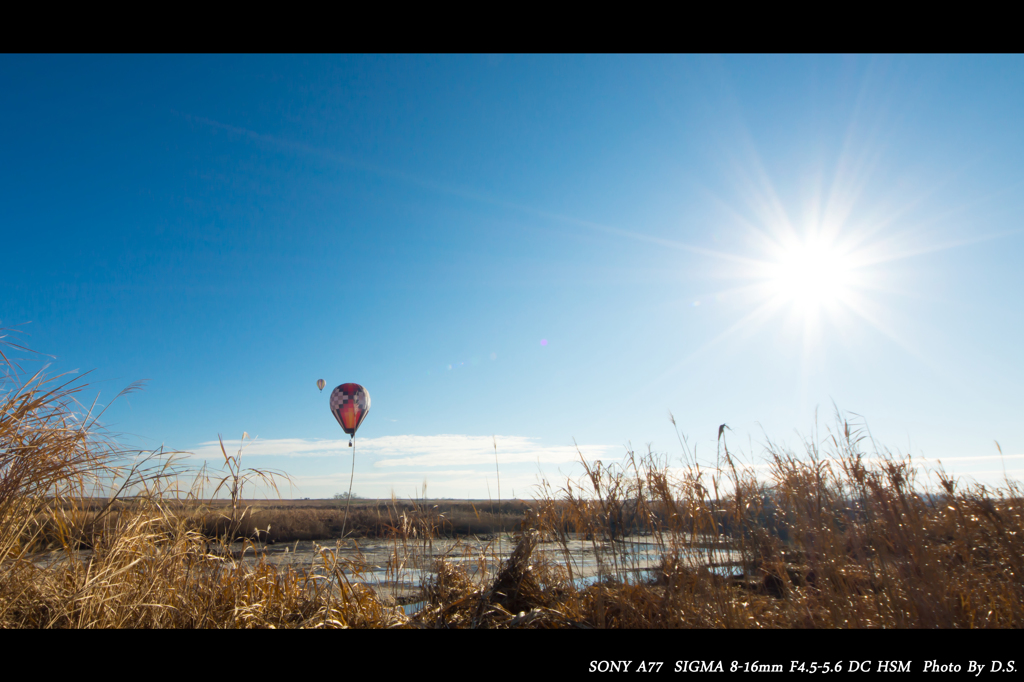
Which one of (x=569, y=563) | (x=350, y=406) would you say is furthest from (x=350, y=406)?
(x=569, y=563)

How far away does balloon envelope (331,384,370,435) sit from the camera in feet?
48.1

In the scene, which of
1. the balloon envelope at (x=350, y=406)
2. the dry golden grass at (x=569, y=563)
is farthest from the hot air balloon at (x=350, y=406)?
the dry golden grass at (x=569, y=563)

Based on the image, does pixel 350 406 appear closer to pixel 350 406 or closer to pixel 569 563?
pixel 350 406

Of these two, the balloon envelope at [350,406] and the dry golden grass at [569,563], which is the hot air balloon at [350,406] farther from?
the dry golden grass at [569,563]

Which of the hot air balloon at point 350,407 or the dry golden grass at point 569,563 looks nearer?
the dry golden grass at point 569,563

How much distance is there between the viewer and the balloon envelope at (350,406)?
14656 mm

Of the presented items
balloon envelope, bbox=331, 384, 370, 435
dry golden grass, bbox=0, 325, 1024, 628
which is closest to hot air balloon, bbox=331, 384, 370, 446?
balloon envelope, bbox=331, 384, 370, 435

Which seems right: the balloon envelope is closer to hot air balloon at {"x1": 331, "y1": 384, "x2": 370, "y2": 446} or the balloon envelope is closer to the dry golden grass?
hot air balloon at {"x1": 331, "y1": 384, "x2": 370, "y2": 446}
